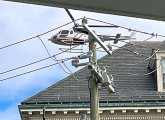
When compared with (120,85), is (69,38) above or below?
above

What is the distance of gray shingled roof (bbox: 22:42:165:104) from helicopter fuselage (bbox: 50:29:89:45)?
316 centimetres

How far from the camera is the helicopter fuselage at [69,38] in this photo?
1727 cm

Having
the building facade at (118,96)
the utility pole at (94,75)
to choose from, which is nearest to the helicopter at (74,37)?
the utility pole at (94,75)

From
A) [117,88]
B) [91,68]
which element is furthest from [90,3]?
[117,88]

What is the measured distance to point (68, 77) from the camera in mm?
23172

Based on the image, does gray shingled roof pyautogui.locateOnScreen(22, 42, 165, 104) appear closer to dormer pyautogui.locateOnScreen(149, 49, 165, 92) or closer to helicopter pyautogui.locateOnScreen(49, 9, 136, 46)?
dormer pyautogui.locateOnScreen(149, 49, 165, 92)

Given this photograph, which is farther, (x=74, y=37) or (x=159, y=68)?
(x=159, y=68)

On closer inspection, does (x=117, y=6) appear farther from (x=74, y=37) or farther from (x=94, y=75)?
(x=74, y=37)

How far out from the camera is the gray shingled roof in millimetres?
21562

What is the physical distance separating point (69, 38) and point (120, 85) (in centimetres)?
520

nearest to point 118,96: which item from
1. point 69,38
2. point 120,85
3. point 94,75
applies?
point 120,85

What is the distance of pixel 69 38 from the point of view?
18.2 meters

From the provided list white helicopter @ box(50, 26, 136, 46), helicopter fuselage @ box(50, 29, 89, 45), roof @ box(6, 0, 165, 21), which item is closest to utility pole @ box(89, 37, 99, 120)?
white helicopter @ box(50, 26, 136, 46)

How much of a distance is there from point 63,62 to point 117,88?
5445mm
